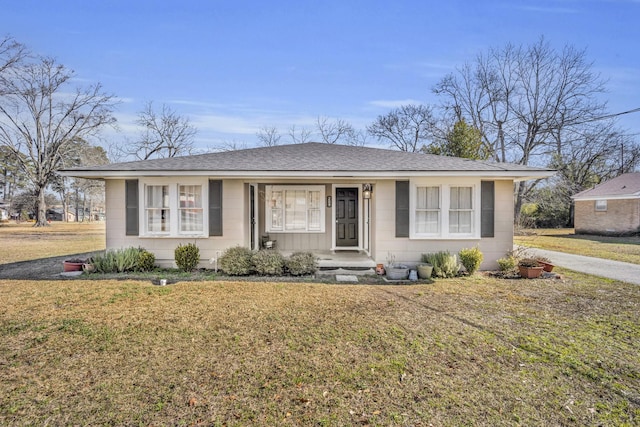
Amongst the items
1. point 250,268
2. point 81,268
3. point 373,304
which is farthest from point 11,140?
point 373,304

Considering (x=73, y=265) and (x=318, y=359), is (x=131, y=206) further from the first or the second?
(x=318, y=359)

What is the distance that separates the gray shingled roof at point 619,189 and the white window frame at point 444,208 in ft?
62.6

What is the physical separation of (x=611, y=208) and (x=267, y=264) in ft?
80.6

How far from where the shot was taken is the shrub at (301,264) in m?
8.16

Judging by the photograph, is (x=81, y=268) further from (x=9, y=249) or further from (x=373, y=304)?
(x=9, y=249)

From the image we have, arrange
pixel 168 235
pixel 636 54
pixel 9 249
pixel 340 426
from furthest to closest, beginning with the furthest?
pixel 636 54 → pixel 9 249 → pixel 168 235 → pixel 340 426

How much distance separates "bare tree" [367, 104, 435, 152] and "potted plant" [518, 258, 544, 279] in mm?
21730

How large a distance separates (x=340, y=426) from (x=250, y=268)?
5983mm

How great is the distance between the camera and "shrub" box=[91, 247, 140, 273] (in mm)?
8273

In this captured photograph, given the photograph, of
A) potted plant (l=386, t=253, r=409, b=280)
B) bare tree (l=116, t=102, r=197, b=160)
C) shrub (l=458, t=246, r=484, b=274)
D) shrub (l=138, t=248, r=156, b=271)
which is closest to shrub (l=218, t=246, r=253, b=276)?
shrub (l=138, t=248, r=156, b=271)

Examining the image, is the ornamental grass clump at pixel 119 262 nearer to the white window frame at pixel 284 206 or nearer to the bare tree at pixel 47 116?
the white window frame at pixel 284 206

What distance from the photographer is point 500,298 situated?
20.6 feet

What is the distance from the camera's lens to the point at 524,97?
26578 millimetres

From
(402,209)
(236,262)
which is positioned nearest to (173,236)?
(236,262)
